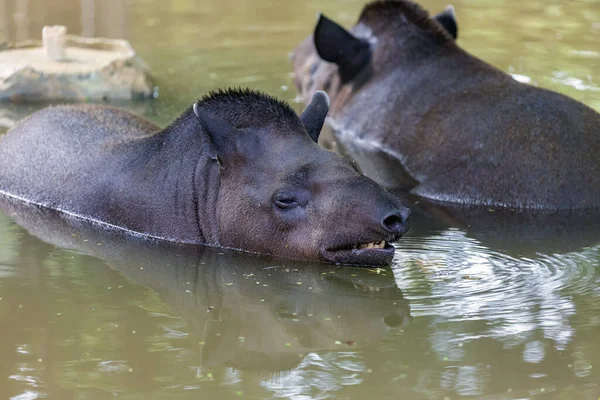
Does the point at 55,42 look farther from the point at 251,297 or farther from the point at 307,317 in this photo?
the point at 307,317

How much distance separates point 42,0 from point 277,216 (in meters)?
13.5

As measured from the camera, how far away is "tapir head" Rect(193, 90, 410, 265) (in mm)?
7531

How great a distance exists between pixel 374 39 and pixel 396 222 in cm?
546

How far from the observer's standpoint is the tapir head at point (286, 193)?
297 inches

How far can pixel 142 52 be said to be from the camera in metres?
16.1

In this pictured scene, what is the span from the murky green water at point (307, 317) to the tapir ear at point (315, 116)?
1.15m

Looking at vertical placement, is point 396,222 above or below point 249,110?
below

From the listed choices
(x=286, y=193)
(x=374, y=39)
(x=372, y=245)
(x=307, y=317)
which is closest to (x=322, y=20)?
(x=374, y=39)

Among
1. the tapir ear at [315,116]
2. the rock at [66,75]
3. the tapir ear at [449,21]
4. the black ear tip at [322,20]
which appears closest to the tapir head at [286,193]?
the tapir ear at [315,116]

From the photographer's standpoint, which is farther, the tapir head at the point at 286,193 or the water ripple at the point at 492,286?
the tapir head at the point at 286,193

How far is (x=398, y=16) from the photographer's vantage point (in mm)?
12453

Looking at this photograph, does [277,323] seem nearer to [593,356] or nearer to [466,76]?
[593,356]

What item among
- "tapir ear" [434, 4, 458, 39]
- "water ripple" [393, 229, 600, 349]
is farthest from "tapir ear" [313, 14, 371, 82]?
"water ripple" [393, 229, 600, 349]

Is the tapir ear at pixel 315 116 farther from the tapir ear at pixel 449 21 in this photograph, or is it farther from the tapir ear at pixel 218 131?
the tapir ear at pixel 449 21
